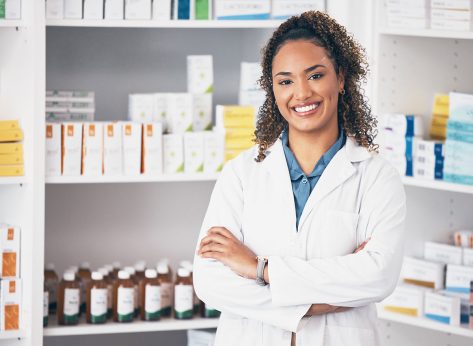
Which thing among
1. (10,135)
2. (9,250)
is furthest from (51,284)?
(10,135)

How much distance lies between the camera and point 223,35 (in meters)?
3.55

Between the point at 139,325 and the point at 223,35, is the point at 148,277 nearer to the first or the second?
the point at 139,325

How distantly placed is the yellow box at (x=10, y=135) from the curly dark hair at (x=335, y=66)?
3.38 feet

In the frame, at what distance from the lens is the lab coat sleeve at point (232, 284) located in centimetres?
206

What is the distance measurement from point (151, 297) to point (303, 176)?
113 cm

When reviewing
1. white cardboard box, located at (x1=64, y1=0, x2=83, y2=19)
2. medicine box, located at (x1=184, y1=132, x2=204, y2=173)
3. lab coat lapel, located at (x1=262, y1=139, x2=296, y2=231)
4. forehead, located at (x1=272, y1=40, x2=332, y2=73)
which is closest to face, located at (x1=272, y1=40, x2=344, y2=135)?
forehead, located at (x1=272, y1=40, x2=332, y2=73)

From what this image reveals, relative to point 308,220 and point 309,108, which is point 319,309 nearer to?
point 308,220

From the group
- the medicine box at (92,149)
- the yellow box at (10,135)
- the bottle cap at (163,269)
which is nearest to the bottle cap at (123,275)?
the bottle cap at (163,269)

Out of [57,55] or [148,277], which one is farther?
[57,55]

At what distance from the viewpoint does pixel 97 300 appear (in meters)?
3.04

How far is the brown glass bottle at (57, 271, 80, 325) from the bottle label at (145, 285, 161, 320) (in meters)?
0.26

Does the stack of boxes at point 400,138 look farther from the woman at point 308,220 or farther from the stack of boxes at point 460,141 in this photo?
the woman at point 308,220

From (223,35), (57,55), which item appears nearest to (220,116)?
(223,35)

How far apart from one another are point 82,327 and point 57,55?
3.72ft
